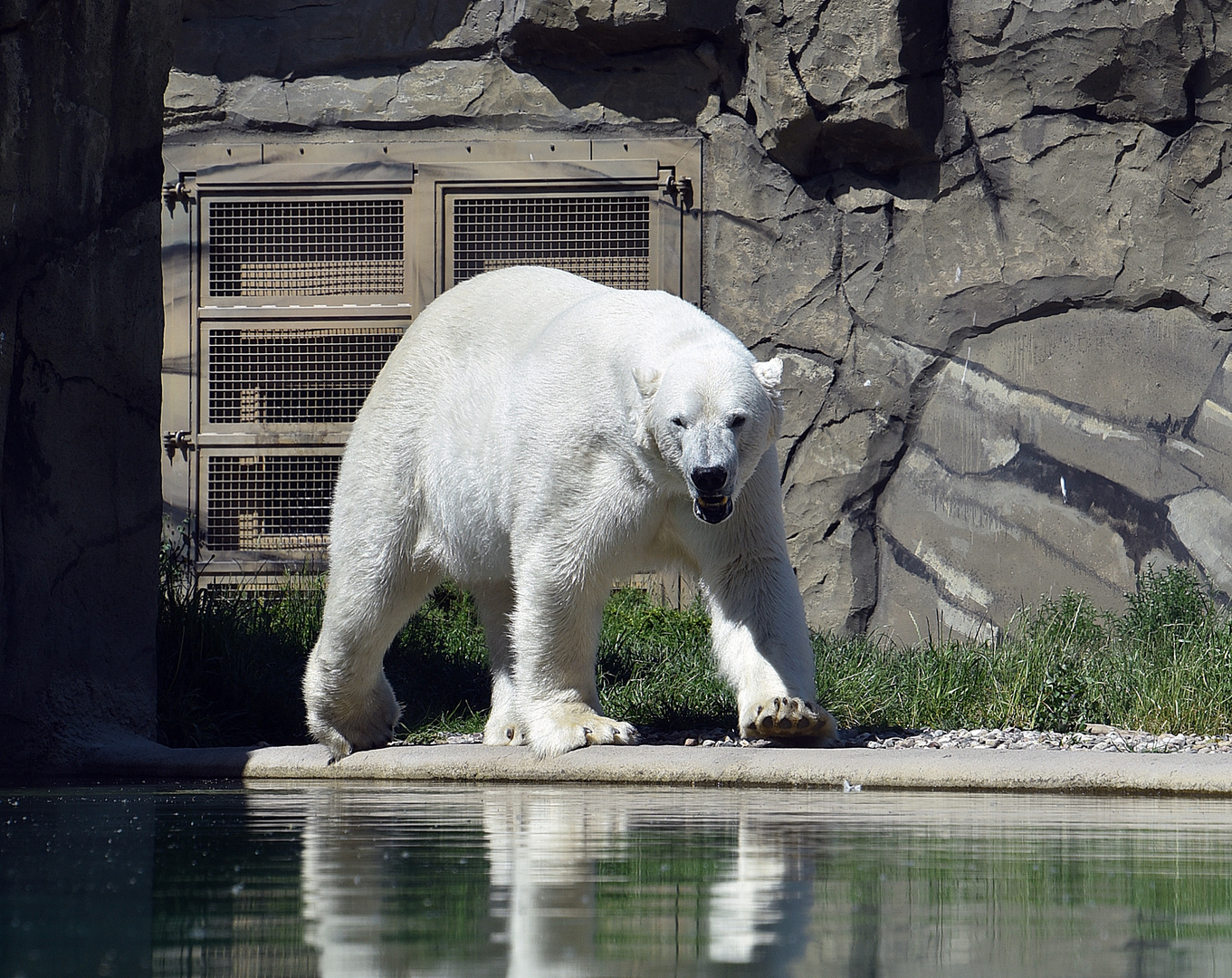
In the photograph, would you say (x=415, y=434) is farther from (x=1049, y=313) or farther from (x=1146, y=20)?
(x=1146, y=20)

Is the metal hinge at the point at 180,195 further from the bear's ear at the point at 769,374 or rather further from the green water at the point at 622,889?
the green water at the point at 622,889

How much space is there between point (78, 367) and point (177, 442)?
2604 millimetres

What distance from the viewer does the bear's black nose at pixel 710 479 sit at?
4.18m

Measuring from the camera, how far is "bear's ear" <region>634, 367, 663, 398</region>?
4.43 m

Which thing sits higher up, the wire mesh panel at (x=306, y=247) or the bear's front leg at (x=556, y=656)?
the wire mesh panel at (x=306, y=247)

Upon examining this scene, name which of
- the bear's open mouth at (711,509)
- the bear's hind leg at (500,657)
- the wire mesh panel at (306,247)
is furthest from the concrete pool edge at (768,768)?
A: the wire mesh panel at (306,247)

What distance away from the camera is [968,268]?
7.45 m

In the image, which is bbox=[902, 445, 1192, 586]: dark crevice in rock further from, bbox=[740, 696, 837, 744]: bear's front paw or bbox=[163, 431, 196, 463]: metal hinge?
bbox=[163, 431, 196, 463]: metal hinge

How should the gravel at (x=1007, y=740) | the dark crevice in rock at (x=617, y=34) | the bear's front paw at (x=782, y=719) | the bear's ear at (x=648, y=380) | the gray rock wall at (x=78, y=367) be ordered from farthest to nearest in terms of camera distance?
the dark crevice in rock at (x=617, y=34)
the gray rock wall at (x=78, y=367)
the gravel at (x=1007, y=740)
the bear's ear at (x=648, y=380)
the bear's front paw at (x=782, y=719)

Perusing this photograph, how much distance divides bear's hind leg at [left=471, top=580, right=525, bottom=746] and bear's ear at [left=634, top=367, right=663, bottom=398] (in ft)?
4.08

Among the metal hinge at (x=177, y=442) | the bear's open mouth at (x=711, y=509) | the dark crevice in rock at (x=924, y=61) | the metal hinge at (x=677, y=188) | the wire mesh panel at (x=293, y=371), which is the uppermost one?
the dark crevice in rock at (x=924, y=61)

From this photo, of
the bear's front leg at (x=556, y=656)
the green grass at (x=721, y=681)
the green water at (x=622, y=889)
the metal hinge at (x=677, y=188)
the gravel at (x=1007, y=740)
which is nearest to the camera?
the green water at (x=622, y=889)

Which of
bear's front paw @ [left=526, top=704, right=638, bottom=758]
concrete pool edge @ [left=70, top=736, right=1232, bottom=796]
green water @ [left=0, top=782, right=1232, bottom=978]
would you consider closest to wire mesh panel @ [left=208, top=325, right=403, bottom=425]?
concrete pool edge @ [left=70, top=736, right=1232, bottom=796]

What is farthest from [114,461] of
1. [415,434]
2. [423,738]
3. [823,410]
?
[823,410]
